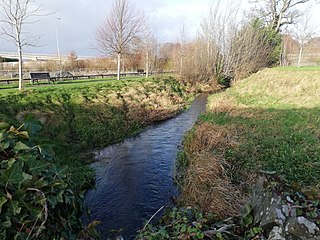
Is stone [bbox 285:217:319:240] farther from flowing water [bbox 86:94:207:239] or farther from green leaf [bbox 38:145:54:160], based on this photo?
flowing water [bbox 86:94:207:239]

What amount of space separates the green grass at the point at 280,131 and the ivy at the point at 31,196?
11.8 feet

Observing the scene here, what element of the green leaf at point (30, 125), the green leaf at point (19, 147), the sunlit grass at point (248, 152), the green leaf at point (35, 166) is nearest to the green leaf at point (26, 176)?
the green leaf at point (35, 166)

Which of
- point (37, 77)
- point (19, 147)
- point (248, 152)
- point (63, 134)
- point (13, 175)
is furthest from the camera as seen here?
point (37, 77)

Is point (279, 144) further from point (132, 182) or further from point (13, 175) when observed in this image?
point (13, 175)

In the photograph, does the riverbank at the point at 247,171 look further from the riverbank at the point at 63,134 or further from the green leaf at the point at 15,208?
the green leaf at the point at 15,208

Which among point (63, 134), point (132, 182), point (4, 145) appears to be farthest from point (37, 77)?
point (4, 145)

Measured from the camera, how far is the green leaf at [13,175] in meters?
2.37

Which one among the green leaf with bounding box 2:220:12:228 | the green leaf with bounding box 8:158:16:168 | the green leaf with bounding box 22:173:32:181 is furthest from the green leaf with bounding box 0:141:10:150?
the green leaf with bounding box 2:220:12:228

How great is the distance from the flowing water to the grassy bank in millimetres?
762

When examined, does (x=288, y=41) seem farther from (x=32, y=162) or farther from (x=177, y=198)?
(x=32, y=162)

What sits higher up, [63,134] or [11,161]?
[11,161]

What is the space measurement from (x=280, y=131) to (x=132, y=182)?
533 centimetres

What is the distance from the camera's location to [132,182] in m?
8.11

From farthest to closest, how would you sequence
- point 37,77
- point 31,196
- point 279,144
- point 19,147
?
1. point 37,77
2. point 279,144
3. point 19,147
4. point 31,196
